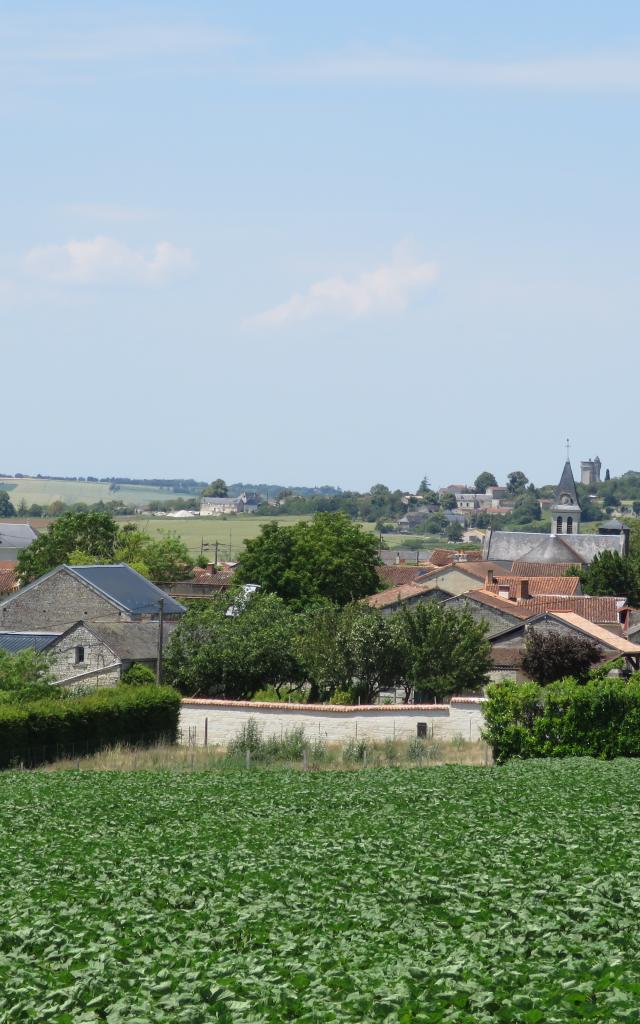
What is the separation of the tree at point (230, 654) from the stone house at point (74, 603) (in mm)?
10435

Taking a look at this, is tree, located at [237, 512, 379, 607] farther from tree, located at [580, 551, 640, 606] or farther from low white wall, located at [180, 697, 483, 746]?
low white wall, located at [180, 697, 483, 746]

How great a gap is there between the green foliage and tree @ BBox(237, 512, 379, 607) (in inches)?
1018

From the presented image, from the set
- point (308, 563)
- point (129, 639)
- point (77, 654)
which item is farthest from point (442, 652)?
point (308, 563)

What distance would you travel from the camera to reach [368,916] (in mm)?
16344

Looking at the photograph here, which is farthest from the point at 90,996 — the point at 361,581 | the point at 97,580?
the point at 361,581

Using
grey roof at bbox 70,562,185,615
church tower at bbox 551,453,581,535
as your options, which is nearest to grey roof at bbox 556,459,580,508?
church tower at bbox 551,453,581,535

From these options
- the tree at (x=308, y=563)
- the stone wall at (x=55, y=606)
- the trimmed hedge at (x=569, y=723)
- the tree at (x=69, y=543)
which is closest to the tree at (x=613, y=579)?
the tree at (x=308, y=563)

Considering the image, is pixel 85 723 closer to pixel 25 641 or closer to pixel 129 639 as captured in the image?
pixel 129 639

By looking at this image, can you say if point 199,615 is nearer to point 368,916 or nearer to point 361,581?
point 361,581

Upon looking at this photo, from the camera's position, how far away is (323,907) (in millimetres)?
17062

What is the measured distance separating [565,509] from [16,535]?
3141 inches

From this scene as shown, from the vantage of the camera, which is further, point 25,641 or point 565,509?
point 565,509

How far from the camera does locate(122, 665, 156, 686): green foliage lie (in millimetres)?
57062

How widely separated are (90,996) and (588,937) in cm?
592
